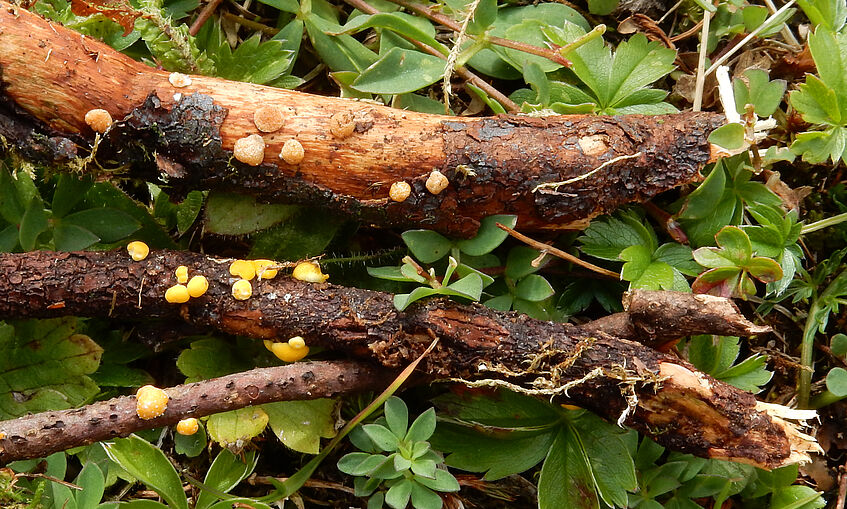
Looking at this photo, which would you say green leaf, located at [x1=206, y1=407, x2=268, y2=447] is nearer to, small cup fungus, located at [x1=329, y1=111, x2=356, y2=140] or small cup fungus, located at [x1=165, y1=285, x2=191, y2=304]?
small cup fungus, located at [x1=165, y1=285, x2=191, y2=304]

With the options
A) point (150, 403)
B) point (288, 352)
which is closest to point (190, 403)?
point (150, 403)

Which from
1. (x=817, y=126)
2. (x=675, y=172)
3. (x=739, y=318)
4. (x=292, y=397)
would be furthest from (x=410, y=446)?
(x=817, y=126)

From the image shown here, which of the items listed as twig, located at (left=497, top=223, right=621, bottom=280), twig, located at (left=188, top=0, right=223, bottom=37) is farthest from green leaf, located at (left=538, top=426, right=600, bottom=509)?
twig, located at (left=188, top=0, right=223, bottom=37)

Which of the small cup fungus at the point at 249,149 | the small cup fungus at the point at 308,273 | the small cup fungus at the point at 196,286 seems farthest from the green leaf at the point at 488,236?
the small cup fungus at the point at 196,286

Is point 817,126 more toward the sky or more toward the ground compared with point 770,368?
more toward the sky

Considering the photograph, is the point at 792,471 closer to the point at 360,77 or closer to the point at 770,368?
the point at 770,368
